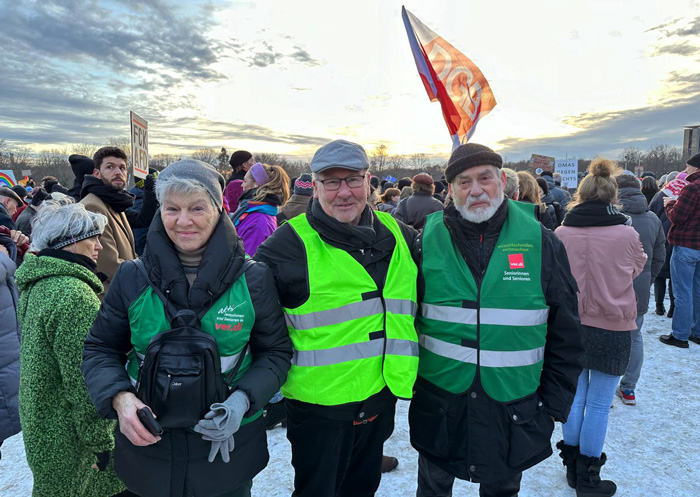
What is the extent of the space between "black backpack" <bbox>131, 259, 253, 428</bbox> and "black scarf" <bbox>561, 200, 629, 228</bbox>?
2724mm

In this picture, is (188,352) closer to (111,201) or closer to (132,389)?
(132,389)

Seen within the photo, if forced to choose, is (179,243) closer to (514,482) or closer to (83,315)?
(83,315)

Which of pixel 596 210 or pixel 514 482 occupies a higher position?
pixel 596 210

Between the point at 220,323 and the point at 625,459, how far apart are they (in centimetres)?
348

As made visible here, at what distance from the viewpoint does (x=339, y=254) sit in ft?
6.55

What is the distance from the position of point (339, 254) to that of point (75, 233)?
138cm

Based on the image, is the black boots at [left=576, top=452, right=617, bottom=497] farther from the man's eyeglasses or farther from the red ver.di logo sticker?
the man's eyeglasses

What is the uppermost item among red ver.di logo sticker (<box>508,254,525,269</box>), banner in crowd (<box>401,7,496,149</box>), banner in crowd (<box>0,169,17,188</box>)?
banner in crowd (<box>401,7,496,149</box>)

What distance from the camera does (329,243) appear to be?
2.04 m

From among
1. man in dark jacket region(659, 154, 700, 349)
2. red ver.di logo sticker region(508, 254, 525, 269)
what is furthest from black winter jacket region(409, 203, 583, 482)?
man in dark jacket region(659, 154, 700, 349)

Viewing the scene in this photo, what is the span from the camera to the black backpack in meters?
1.52

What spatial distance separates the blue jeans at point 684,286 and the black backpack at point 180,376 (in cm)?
638

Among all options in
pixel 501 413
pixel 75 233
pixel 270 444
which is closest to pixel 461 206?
pixel 501 413

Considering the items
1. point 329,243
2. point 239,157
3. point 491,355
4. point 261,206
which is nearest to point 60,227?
point 329,243
